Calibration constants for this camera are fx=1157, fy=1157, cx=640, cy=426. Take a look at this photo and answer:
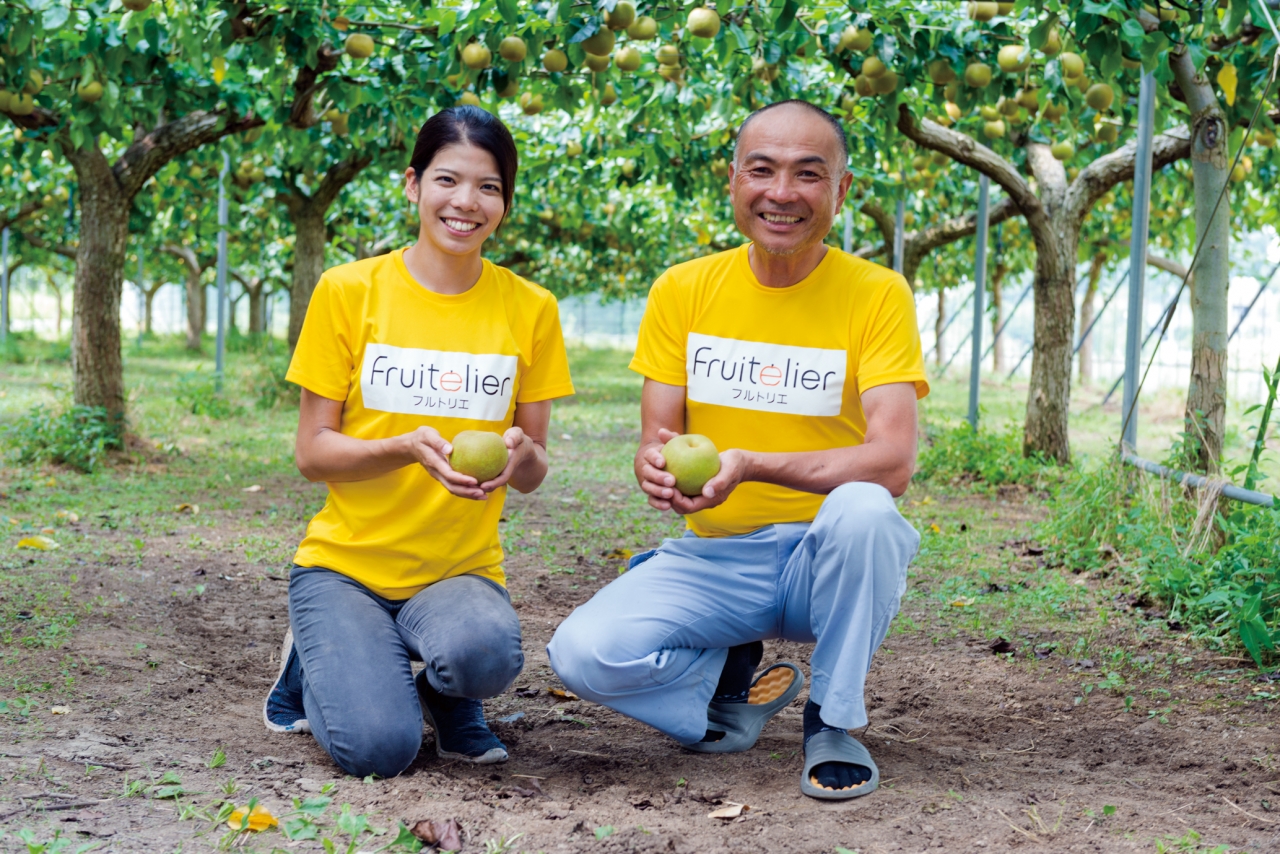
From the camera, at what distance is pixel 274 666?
362 centimetres

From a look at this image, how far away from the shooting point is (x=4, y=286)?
20.2 meters

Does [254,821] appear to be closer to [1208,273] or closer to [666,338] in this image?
[666,338]

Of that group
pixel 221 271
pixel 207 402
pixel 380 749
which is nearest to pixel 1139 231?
pixel 380 749

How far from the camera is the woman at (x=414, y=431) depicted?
264 cm

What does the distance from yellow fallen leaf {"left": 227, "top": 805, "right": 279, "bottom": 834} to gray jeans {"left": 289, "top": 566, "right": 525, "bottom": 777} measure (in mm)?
334

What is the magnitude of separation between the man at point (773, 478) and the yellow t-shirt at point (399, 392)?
0.39m

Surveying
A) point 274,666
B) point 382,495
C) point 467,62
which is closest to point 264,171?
point 467,62

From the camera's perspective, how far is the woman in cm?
264

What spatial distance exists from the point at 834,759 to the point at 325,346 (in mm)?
1488

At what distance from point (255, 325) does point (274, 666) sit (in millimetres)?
27394

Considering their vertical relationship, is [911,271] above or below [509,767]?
above

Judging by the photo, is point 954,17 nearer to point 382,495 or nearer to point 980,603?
point 980,603

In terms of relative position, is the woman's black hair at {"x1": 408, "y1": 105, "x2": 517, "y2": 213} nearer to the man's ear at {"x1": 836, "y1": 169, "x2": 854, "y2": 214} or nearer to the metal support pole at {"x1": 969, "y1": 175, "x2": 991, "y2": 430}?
the man's ear at {"x1": 836, "y1": 169, "x2": 854, "y2": 214}

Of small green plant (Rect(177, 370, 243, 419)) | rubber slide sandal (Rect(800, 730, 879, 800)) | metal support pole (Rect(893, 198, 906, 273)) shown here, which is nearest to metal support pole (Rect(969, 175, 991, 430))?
metal support pole (Rect(893, 198, 906, 273))
